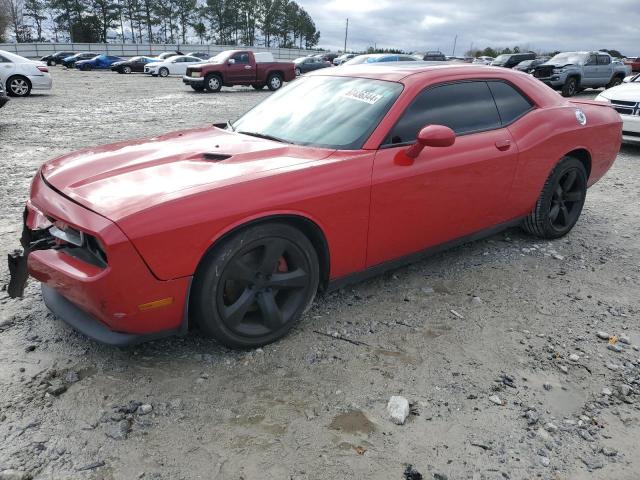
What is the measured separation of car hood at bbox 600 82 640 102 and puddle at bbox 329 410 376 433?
26.6 feet

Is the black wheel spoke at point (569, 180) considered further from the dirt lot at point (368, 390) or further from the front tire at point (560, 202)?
the dirt lot at point (368, 390)

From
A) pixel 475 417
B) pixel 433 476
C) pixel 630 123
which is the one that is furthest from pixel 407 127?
pixel 630 123

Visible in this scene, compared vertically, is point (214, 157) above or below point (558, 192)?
above

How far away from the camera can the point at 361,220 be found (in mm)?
2930

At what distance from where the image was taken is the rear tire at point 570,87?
17.8m

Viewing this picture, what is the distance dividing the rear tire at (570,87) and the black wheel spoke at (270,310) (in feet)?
59.8

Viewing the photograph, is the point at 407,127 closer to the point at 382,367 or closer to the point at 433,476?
the point at 382,367

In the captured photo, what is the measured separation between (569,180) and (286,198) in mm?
2947

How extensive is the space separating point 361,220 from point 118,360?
4.96 ft

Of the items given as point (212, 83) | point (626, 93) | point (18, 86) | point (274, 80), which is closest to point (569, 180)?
point (626, 93)

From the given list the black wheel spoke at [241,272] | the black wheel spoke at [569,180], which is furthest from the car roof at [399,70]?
the black wheel spoke at [241,272]

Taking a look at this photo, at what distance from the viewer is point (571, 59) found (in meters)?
18.4

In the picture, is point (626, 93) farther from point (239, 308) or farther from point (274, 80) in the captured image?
point (274, 80)

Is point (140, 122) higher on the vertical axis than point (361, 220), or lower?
lower
